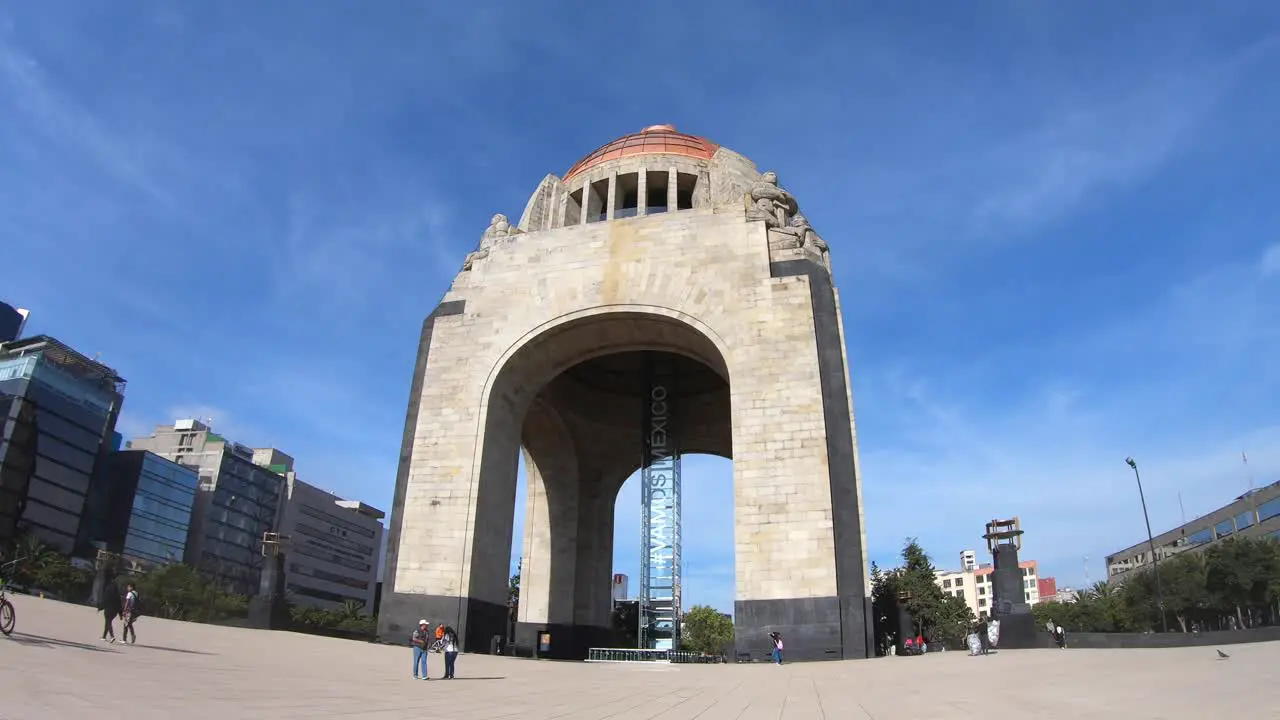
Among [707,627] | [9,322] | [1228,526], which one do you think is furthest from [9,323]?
[1228,526]

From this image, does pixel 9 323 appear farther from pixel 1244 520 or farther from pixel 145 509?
pixel 1244 520

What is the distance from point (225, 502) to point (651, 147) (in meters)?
66.0

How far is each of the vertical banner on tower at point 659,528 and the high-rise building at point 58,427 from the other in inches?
2096

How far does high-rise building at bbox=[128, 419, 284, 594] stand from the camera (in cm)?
7006

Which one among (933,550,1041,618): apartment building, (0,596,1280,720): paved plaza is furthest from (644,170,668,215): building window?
(933,550,1041,618): apartment building

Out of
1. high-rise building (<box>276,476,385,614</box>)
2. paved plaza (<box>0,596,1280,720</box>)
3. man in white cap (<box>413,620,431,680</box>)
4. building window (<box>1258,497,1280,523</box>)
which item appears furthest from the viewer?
high-rise building (<box>276,476,385,614</box>)

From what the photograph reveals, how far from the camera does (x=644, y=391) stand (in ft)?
84.6

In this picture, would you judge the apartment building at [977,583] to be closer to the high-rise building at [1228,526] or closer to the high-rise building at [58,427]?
the high-rise building at [1228,526]

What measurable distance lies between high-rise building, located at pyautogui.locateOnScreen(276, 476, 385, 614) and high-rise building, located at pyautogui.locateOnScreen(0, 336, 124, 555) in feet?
66.8

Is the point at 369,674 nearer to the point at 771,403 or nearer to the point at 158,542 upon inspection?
the point at 771,403

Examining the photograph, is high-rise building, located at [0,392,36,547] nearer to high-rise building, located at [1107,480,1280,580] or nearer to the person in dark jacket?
the person in dark jacket

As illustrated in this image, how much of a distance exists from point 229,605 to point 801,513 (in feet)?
155

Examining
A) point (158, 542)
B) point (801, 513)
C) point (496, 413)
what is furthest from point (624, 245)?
point (158, 542)

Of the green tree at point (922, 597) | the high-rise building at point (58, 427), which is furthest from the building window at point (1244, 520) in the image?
the high-rise building at point (58, 427)
